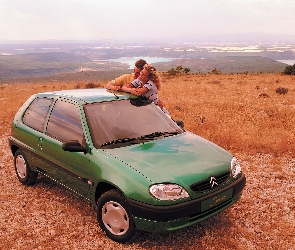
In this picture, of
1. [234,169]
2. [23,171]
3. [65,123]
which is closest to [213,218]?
[234,169]

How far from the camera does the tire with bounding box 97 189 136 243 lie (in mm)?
3592

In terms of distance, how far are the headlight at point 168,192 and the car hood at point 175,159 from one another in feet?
0.18

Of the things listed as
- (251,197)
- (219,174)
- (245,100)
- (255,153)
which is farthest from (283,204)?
(245,100)

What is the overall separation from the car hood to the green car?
0.01m

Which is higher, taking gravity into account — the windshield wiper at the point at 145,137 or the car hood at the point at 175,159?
the windshield wiper at the point at 145,137

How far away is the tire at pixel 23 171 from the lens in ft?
17.9

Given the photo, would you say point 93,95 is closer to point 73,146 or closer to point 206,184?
point 73,146

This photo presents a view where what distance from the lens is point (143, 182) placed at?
11.2 feet

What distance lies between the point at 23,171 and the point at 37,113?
3.74ft

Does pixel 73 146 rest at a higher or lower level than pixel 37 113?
lower

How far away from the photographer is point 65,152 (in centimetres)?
434

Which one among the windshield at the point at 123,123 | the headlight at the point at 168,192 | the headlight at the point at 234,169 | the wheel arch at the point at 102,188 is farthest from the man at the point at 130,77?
the headlight at the point at 168,192

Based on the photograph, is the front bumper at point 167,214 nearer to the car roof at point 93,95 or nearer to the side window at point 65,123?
the side window at point 65,123

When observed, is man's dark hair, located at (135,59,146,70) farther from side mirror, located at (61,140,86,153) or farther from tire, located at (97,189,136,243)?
tire, located at (97,189,136,243)
